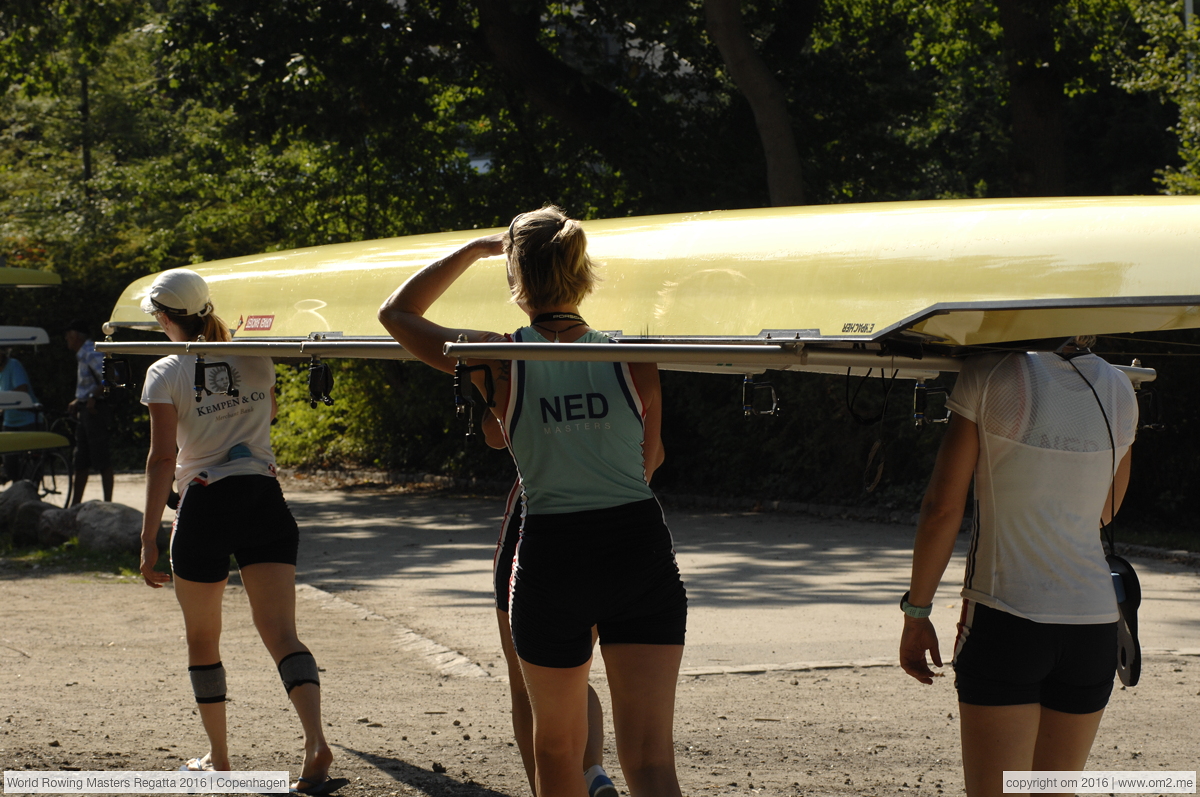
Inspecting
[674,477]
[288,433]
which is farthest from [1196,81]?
[288,433]

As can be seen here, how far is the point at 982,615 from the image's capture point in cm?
265

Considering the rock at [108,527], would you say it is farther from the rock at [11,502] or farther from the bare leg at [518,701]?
the bare leg at [518,701]

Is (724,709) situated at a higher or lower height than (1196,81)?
lower

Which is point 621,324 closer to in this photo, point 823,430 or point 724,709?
point 724,709

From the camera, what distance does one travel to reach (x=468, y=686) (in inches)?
221

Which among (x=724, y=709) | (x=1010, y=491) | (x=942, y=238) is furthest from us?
(x=724, y=709)

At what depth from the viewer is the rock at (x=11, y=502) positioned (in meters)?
10.5

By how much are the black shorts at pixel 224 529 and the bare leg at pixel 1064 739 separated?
103 inches

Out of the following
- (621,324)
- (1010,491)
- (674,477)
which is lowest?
(674,477)

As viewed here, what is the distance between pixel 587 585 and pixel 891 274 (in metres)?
1.10

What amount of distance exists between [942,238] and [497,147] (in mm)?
13137

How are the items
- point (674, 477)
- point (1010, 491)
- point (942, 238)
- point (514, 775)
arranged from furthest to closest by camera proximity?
point (674, 477) < point (514, 775) < point (942, 238) < point (1010, 491)

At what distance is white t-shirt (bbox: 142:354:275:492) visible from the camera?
3955mm

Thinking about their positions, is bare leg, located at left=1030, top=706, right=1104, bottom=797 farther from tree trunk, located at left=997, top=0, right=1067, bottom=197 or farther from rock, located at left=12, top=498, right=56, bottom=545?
tree trunk, located at left=997, top=0, right=1067, bottom=197
